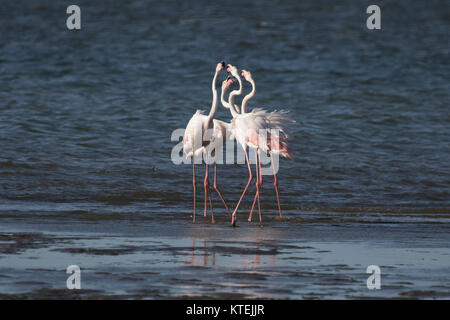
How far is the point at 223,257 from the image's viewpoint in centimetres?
900

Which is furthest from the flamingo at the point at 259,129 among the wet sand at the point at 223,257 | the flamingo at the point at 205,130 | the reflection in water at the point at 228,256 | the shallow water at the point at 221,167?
the reflection in water at the point at 228,256

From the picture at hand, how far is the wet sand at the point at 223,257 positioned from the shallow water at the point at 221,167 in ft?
0.09

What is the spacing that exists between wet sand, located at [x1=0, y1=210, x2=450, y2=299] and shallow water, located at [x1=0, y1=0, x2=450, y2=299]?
3 centimetres

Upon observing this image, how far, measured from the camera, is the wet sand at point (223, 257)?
743 cm

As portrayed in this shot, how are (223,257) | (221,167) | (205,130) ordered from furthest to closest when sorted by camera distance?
(221,167) < (205,130) < (223,257)

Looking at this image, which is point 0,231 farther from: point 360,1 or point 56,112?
point 360,1

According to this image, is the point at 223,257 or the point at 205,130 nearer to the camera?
the point at 223,257

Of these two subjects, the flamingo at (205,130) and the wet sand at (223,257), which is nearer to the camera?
the wet sand at (223,257)

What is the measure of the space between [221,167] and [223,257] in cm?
765

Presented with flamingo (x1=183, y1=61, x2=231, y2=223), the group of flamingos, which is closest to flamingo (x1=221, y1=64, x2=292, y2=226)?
the group of flamingos

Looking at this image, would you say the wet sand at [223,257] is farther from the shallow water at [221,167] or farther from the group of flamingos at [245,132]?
the group of flamingos at [245,132]

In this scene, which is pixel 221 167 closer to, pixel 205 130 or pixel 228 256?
pixel 205 130

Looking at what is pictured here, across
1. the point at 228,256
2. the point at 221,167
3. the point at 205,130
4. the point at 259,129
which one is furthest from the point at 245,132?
the point at 221,167

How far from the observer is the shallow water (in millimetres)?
8312
